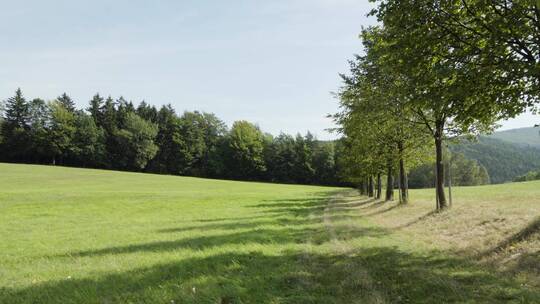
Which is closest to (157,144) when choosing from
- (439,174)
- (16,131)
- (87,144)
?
(87,144)

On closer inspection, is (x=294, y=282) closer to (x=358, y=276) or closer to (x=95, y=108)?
(x=358, y=276)

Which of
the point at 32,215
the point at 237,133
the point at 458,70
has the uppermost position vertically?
the point at 237,133

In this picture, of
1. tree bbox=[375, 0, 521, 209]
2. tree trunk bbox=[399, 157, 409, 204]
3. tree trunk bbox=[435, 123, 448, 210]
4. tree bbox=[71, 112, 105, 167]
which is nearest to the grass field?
tree trunk bbox=[435, 123, 448, 210]

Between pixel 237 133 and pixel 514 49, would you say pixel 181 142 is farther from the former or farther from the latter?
pixel 514 49

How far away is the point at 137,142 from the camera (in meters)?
109

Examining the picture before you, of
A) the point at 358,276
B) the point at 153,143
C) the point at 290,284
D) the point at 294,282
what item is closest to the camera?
the point at 290,284

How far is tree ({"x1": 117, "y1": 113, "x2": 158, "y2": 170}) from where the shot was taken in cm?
10831

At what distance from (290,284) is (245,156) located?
112678 mm

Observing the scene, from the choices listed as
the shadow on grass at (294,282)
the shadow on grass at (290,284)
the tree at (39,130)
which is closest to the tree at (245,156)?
the tree at (39,130)

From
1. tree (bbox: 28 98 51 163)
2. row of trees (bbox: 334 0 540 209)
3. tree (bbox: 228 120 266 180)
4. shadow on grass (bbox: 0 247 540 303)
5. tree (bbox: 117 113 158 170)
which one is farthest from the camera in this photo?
tree (bbox: 228 120 266 180)

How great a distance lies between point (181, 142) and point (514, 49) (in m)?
112

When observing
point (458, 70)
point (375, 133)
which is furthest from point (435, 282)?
point (375, 133)

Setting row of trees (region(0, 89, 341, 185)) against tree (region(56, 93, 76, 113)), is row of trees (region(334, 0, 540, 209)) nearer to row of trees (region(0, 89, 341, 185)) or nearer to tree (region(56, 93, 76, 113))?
row of trees (region(0, 89, 341, 185))

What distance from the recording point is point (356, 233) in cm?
1766
